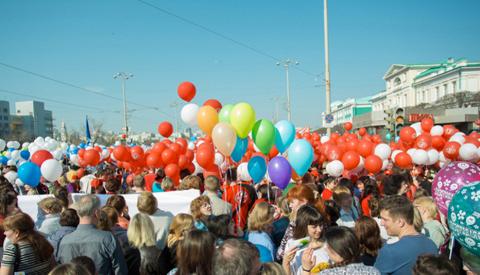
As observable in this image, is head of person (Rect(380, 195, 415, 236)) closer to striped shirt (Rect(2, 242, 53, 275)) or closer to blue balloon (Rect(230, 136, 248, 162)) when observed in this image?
striped shirt (Rect(2, 242, 53, 275))

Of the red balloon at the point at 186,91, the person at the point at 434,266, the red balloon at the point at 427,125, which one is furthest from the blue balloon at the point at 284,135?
the red balloon at the point at 427,125

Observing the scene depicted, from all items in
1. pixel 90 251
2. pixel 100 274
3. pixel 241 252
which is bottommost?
pixel 100 274

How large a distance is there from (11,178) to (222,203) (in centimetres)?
597

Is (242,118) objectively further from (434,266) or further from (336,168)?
(434,266)

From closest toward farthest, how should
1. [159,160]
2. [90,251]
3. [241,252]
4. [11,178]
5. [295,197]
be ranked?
[241,252], [90,251], [295,197], [11,178], [159,160]

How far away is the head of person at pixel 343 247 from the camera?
2.25 metres

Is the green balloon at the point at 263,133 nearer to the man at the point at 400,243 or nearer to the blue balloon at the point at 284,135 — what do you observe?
the blue balloon at the point at 284,135

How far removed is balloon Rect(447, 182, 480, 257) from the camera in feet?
7.00

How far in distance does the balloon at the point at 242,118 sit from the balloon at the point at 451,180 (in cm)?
271

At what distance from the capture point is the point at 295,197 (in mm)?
3766

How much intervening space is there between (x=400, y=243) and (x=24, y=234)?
2963 mm

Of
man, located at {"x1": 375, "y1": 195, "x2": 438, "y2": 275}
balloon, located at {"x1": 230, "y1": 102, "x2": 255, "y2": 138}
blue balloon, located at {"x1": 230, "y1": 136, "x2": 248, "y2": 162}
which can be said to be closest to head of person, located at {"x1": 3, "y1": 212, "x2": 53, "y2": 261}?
man, located at {"x1": 375, "y1": 195, "x2": 438, "y2": 275}

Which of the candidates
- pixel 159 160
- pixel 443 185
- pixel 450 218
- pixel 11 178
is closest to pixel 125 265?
pixel 450 218

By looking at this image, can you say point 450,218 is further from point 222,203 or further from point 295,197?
point 222,203
